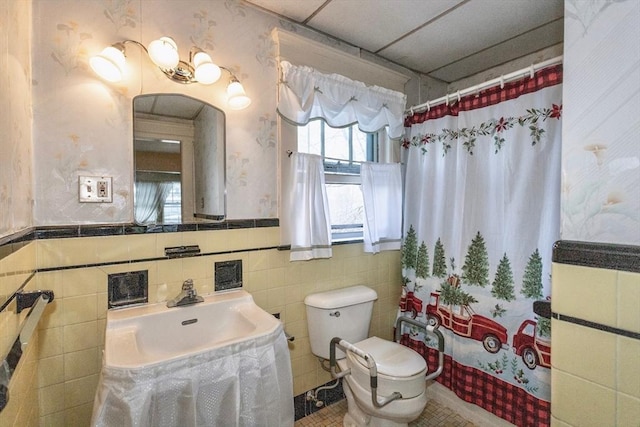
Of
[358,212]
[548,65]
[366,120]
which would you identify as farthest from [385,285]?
[548,65]

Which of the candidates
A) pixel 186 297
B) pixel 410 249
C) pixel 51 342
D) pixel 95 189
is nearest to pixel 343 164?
pixel 410 249

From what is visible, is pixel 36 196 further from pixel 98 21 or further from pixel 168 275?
pixel 98 21

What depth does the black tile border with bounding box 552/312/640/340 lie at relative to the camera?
3.03 feet

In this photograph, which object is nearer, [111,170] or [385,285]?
[111,170]

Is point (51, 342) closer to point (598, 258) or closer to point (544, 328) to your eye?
point (598, 258)

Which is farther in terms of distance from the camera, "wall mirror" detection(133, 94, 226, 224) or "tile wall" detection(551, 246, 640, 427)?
"wall mirror" detection(133, 94, 226, 224)

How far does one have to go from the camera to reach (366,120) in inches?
77.4

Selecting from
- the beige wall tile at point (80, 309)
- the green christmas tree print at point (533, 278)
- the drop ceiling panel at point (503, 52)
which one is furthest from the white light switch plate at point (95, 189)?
the drop ceiling panel at point (503, 52)

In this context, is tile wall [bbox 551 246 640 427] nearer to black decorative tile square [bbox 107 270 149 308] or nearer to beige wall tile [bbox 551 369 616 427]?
beige wall tile [bbox 551 369 616 427]

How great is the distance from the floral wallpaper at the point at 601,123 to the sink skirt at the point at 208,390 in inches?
46.2

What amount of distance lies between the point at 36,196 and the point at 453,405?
2.37m

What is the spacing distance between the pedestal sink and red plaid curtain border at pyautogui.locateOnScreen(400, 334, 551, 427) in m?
1.17

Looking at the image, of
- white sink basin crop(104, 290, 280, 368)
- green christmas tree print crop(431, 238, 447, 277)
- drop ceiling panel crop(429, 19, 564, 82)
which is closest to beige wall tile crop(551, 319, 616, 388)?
green christmas tree print crop(431, 238, 447, 277)

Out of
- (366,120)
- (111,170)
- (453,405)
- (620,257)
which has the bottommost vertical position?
(453,405)
